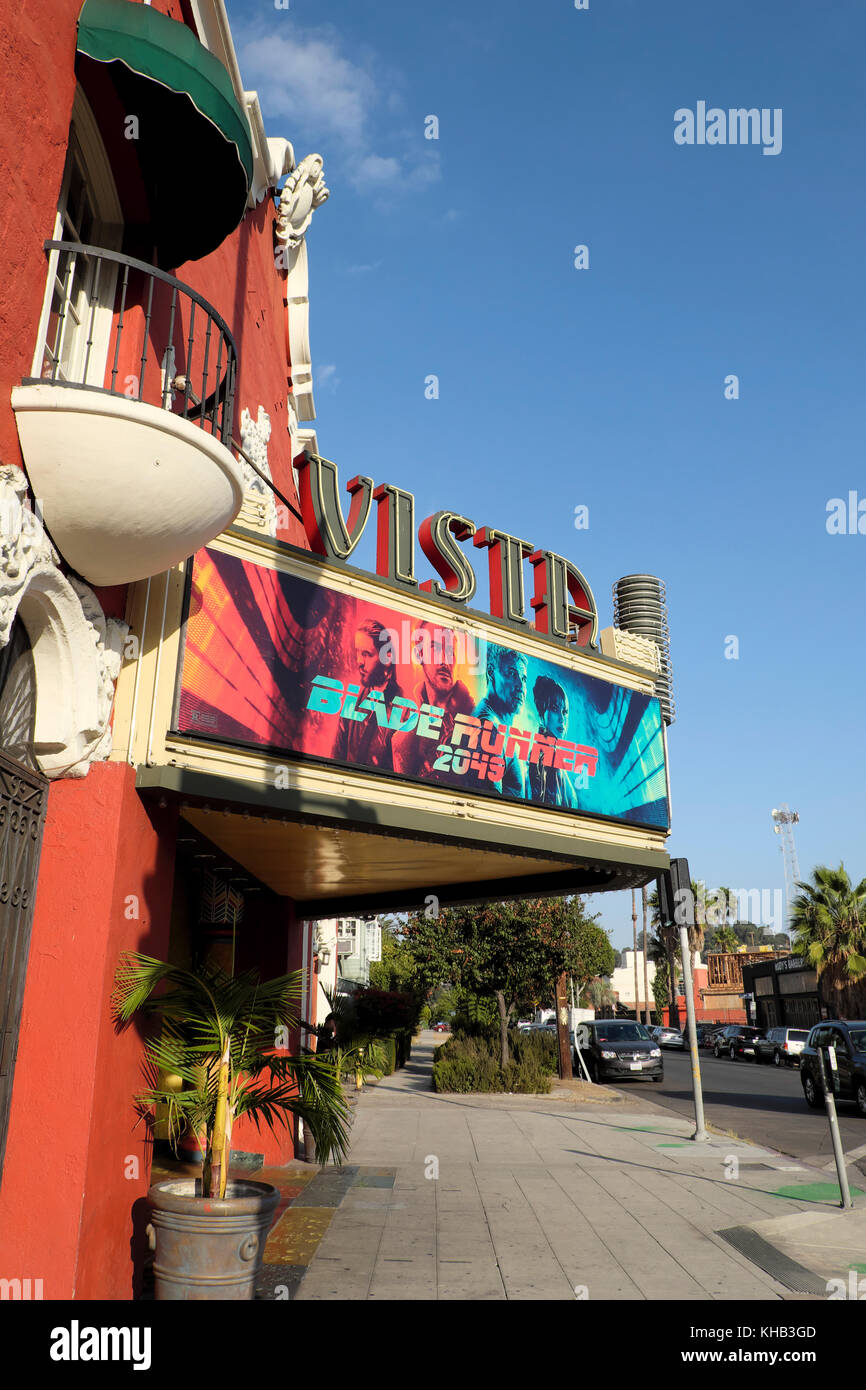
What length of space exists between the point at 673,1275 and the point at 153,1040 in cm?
446

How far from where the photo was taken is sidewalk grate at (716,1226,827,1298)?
6965 millimetres

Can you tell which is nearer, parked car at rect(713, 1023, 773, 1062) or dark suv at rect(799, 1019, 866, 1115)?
dark suv at rect(799, 1019, 866, 1115)

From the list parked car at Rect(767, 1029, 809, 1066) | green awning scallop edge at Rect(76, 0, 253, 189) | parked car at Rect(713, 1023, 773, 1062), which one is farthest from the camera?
parked car at Rect(713, 1023, 773, 1062)

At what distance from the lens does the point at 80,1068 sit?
5719mm

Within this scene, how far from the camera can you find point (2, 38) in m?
5.02

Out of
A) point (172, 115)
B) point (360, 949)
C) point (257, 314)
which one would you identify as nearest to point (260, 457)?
point (257, 314)

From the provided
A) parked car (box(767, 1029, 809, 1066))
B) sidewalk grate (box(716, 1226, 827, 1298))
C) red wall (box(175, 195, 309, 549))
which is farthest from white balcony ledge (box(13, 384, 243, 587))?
parked car (box(767, 1029, 809, 1066))

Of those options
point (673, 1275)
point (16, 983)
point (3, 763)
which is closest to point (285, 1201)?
point (673, 1275)

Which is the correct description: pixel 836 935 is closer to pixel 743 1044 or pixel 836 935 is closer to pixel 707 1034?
pixel 743 1044

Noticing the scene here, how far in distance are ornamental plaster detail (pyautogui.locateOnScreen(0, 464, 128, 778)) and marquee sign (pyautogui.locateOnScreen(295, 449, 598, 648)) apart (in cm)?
291

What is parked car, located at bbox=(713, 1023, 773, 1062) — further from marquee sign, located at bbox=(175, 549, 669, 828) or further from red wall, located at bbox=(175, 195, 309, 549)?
red wall, located at bbox=(175, 195, 309, 549)

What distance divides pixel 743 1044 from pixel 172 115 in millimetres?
42161

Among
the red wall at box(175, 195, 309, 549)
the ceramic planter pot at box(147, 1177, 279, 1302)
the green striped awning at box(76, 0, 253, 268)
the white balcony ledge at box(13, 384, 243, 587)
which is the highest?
the red wall at box(175, 195, 309, 549)
